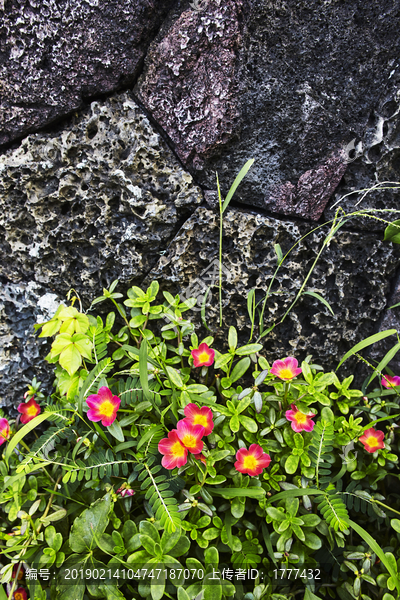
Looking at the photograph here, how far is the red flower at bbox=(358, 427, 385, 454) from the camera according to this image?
1.46m

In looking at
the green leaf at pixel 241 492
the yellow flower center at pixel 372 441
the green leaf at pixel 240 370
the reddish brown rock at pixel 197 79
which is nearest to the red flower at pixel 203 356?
the green leaf at pixel 240 370

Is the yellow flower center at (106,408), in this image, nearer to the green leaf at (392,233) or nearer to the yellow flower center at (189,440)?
the yellow flower center at (189,440)

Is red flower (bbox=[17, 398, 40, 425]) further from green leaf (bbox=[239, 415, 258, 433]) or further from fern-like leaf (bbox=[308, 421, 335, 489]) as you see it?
fern-like leaf (bbox=[308, 421, 335, 489])

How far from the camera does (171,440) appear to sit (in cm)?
129

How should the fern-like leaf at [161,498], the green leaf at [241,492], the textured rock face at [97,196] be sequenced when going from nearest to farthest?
the fern-like leaf at [161,498] → the green leaf at [241,492] → the textured rock face at [97,196]

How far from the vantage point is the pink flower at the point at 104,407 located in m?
1.32

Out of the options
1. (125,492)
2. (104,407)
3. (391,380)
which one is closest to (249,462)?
(125,492)

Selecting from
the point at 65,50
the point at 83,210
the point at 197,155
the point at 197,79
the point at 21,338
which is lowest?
the point at 21,338

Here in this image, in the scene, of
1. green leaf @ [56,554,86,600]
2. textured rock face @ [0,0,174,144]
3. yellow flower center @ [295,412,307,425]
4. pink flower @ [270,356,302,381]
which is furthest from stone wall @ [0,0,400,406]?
green leaf @ [56,554,86,600]

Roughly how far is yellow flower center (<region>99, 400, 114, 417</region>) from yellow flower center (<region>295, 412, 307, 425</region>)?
0.72 m

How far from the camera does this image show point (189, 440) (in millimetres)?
1266

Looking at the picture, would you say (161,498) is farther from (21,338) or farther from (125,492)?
(21,338)

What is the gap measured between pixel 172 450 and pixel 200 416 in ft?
0.51

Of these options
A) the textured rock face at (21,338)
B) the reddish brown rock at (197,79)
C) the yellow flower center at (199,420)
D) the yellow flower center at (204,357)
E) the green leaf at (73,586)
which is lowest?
the green leaf at (73,586)
